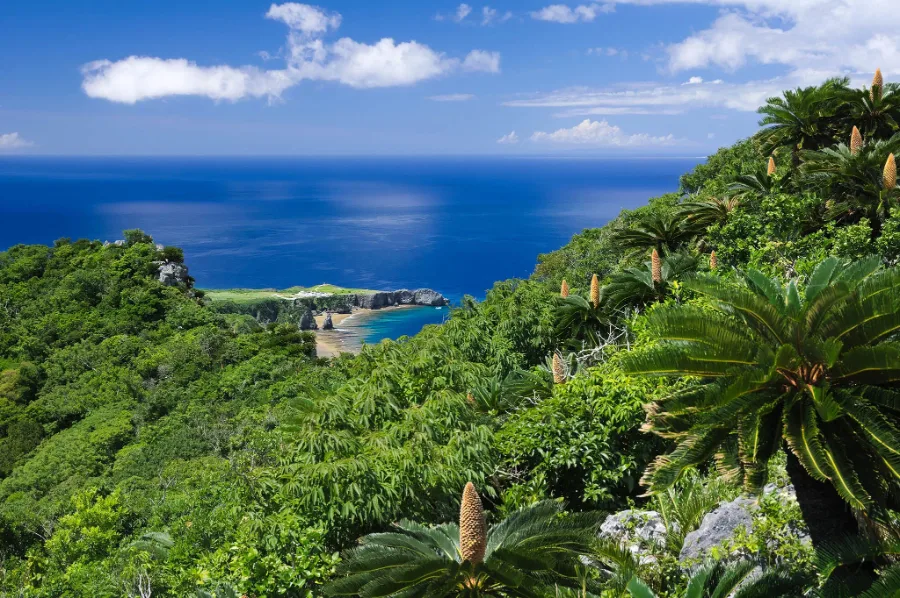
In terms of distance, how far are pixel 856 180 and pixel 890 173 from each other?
3.69 feet

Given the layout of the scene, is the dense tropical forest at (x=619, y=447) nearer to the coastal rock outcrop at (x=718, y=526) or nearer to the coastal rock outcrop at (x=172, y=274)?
the coastal rock outcrop at (x=718, y=526)

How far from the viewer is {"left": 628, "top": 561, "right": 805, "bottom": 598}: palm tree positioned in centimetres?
640

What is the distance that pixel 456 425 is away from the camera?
34.9 ft

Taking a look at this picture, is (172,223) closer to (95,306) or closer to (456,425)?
(95,306)

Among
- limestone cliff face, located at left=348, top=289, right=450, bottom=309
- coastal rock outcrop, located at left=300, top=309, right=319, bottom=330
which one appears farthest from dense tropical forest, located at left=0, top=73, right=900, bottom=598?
limestone cliff face, located at left=348, top=289, right=450, bottom=309

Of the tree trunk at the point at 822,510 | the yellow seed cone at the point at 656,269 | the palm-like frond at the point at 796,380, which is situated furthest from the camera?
the yellow seed cone at the point at 656,269

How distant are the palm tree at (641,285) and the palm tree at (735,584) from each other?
30.5ft

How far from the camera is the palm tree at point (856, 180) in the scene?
1741 centimetres

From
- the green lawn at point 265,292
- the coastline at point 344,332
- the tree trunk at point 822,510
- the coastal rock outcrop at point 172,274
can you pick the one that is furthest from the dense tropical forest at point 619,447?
the green lawn at point 265,292

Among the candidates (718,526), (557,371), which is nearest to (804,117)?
(557,371)

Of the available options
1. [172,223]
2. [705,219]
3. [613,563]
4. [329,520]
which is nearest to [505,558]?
[613,563]

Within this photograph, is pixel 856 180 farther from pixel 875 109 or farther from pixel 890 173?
pixel 875 109

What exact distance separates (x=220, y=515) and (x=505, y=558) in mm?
7090

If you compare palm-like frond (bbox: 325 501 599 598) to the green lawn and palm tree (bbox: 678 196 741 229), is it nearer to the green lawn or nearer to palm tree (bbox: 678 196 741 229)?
palm tree (bbox: 678 196 741 229)
